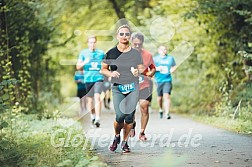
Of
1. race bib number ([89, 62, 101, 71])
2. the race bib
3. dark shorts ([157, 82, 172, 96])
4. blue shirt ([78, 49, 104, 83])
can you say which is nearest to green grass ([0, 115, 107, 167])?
the race bib

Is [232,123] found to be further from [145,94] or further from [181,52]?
[181,52]

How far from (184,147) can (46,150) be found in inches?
95.1

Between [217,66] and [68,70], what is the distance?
18.1 meters

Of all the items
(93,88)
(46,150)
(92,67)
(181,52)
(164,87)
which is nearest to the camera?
(46,150)

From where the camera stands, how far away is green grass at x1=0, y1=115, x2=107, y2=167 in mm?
7836

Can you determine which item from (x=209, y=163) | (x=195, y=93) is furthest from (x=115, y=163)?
(x=195, y=93)

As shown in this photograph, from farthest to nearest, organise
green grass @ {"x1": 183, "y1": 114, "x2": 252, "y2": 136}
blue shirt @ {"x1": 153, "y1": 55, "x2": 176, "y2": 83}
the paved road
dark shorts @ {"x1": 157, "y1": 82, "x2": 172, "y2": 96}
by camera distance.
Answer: blue shirt @ {"x1": 153, "y1": 55, "x2": 176, "y2": 83} → dark shorts @ {"x1": 157, "y1": 82, "x2": 172, "y2": 96} → green grass @ {"x1": 183, "y1": 114, "x2": 252, "y2": 136} → the paved road

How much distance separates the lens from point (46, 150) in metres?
9.12

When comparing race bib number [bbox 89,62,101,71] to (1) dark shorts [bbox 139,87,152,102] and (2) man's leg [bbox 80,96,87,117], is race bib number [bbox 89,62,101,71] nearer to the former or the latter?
(1) dark shorts [bbox 139,87,152,102]

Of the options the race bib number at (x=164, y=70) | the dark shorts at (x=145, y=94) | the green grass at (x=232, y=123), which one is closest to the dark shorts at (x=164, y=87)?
the race bib number at (x=164, y=70)

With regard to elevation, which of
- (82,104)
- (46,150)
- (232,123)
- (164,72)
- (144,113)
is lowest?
(82,104)

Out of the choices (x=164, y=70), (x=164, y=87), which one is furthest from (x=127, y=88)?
(x=164, y=70)

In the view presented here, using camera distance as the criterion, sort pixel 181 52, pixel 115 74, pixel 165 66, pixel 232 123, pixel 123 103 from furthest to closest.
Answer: pixel 181 52 → pixel 165 66 → pixel 232 123 → pixel 123 103 → pixel 115 74

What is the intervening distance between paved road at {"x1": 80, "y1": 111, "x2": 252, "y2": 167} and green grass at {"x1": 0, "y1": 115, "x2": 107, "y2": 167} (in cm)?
46
